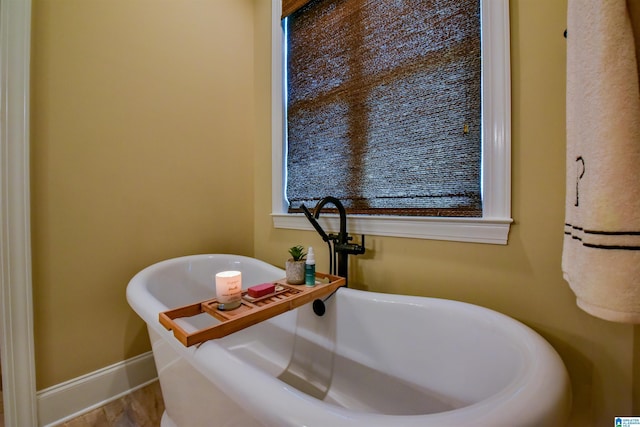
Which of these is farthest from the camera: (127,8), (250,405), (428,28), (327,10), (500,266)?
(327,10)

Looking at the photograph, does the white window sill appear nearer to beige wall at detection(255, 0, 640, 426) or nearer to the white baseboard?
beige wall at detection(255, 0, 640, 426)

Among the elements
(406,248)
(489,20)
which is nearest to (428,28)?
(489,20)

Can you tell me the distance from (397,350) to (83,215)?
148 cm

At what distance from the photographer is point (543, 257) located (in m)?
0.84

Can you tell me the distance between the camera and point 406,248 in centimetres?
113

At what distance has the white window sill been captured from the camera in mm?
916

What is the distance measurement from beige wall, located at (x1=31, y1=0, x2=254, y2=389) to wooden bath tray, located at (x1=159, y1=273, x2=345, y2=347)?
76 centimetres

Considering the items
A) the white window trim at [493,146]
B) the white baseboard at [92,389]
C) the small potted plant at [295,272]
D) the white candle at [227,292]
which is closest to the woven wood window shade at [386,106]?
the white window trim at [493,146]

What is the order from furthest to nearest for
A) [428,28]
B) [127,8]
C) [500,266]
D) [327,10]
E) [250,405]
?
[327,10], [127,8], [428,28], [500,266], [250,405]

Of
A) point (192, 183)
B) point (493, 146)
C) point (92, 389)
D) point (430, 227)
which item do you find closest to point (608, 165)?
point (493, 146)

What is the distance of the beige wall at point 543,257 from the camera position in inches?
29.5

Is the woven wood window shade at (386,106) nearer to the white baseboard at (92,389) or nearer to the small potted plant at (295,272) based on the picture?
the small potted plant at (295,272)

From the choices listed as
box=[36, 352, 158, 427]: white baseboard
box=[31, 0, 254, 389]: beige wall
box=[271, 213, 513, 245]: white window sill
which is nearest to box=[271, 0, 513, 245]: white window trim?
box=[271, 213, 513, 245]: white window sill

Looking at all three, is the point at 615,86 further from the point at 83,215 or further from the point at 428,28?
the point at 83,215
